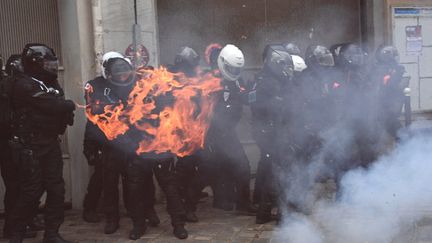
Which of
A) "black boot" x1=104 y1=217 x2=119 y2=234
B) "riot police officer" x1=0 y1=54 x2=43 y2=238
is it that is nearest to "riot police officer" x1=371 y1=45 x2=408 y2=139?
"black boot" x1=104 y1=217 x2=119 y2=234

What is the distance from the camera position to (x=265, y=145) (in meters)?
6.88

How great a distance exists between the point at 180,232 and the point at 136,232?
478 mm

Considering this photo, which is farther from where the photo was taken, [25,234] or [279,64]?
[279,64]

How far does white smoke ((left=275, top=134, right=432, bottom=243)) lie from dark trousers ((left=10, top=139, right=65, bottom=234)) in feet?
7.54

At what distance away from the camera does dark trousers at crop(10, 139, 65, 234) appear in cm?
579

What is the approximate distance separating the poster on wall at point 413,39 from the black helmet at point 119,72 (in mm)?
5226

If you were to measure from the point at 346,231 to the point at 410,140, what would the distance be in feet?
5.69

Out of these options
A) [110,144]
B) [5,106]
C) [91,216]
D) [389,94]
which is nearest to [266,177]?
[110,144]

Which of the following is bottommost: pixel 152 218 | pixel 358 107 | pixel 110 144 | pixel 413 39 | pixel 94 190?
pixel 152 218

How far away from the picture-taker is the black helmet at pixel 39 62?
5.85 m

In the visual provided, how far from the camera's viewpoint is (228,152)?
7375mm

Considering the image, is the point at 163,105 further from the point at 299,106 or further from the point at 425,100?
the point at 425,100

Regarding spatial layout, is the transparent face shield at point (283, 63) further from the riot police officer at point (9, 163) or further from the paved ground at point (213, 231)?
the riot police officer at point (9, 163)

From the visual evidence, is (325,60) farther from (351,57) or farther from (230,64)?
(230,64)
